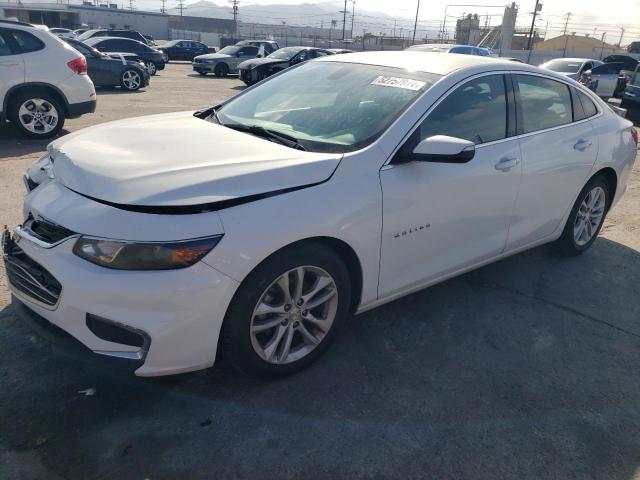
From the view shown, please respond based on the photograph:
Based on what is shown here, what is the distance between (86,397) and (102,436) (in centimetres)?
32

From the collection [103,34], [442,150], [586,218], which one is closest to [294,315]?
[442,150]

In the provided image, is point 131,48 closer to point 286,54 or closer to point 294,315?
point 286,54

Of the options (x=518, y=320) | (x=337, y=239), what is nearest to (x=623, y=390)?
(x=518, y=320)

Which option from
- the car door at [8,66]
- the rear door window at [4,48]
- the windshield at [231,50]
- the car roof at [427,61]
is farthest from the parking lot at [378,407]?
the windshield at [231,50]

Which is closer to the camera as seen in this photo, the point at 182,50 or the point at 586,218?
the point at 586,218

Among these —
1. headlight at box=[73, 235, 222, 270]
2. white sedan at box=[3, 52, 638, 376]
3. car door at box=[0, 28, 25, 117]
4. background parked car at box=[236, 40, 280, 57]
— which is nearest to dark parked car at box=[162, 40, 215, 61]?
background parked car at box=[236, 40, 280, 57]

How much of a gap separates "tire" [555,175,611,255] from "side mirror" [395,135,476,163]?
6.50 feet

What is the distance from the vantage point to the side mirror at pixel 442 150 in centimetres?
284

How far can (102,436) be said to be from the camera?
2.39 metres

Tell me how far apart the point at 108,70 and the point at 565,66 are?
13652 mm

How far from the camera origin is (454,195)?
3.20 metres

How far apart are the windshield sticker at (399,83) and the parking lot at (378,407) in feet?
4.83

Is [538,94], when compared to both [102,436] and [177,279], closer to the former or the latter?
[177,279]

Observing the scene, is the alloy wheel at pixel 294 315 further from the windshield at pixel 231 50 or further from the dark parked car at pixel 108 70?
the windshield at pixel 231 50
